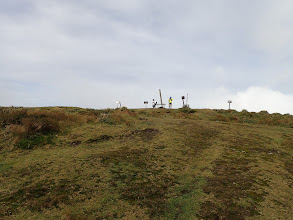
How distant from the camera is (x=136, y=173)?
7.06 meters

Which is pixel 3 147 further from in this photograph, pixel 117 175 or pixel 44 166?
pixel 117 175

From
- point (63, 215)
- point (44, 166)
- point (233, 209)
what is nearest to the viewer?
point (63, 215)

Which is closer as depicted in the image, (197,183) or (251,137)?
(197,183)

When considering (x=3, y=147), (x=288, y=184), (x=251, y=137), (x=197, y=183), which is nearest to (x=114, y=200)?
(x=197, y=183)

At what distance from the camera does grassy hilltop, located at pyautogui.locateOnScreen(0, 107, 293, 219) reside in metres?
4.98

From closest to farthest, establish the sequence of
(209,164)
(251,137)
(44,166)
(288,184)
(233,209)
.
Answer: (233,209) < (288,184) < (44,166) < (209,164) < (251,137)

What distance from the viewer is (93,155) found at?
8602mm

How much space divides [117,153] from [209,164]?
13.6 ft

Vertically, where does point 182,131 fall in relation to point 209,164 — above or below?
above

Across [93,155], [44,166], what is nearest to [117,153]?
[93,155]

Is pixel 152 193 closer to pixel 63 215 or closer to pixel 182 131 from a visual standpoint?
pixel 63 215

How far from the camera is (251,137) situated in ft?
41.9

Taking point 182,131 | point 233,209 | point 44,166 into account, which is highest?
point 182,131

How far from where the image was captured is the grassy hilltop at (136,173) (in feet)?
16.4
